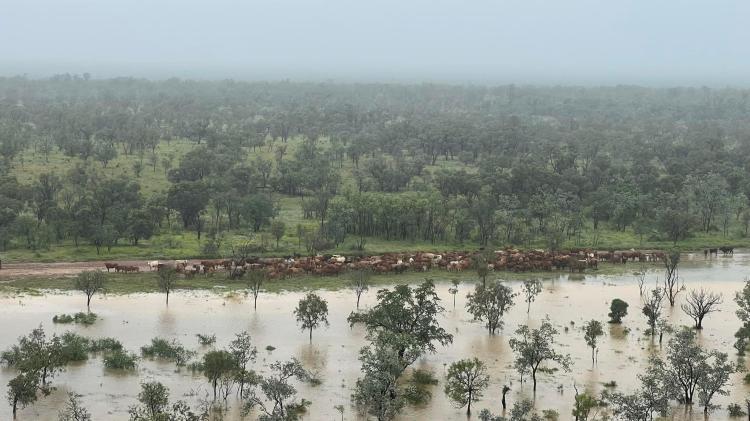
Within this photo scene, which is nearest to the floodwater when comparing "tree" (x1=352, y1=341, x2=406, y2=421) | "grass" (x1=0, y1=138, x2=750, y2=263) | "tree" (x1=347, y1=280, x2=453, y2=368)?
"tree" (x1=347, y1=280, x2=453, y2=368)

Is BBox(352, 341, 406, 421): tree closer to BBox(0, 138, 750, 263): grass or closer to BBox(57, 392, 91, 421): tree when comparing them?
BBox(57, 392, 91, 421): tree

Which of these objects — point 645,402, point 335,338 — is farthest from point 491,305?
point 645,402

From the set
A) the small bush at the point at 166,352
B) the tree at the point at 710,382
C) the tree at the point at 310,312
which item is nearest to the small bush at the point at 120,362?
the small bush at the point at 166,352

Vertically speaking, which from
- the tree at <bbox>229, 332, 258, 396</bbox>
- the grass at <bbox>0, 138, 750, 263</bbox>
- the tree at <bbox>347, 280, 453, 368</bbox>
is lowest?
the grass at <bbox>0, 138, 750, 263</bbox>

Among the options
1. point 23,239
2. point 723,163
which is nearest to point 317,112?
point 723,163

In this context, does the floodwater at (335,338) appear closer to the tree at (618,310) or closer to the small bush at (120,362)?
the small bush at (120,362)

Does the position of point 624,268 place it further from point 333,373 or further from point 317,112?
point 317,112
